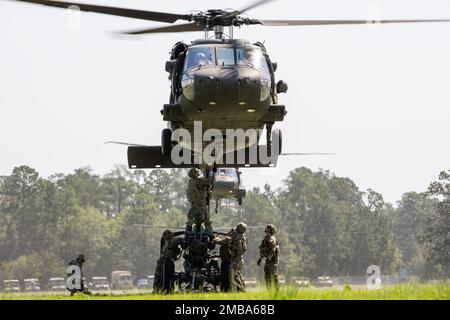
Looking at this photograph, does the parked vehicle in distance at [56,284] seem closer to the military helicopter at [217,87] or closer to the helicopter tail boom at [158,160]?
the helicopter tail boom at [158,160]

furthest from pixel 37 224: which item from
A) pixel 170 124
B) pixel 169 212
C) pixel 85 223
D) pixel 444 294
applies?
pixel 444 294

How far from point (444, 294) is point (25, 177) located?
4007 inches

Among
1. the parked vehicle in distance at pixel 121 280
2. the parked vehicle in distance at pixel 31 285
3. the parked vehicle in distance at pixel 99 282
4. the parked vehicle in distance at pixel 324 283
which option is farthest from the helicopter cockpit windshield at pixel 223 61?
the parked vehicle in distance at pixel 121 280

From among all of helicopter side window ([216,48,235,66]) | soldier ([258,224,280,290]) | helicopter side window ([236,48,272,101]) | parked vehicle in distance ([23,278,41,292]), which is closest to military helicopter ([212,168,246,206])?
helicopter side window ([236,48,272,101])

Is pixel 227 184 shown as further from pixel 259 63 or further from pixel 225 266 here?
pixel 225 266

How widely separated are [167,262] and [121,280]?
8697 cm

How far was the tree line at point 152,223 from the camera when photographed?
351 ft

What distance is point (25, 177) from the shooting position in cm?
11294

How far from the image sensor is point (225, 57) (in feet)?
81.2

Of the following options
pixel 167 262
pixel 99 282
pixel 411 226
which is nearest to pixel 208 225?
pixel 167 262

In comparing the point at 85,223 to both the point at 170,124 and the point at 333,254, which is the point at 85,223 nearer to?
the point at 333,254

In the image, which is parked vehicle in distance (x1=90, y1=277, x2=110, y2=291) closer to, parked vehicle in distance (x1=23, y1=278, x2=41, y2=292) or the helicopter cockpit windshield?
parked vehicle in distance (x1=23, y1=278, x2=41, y2=292)

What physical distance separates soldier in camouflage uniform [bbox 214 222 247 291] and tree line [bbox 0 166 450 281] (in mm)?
74576

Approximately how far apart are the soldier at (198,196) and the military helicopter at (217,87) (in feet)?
6.18
